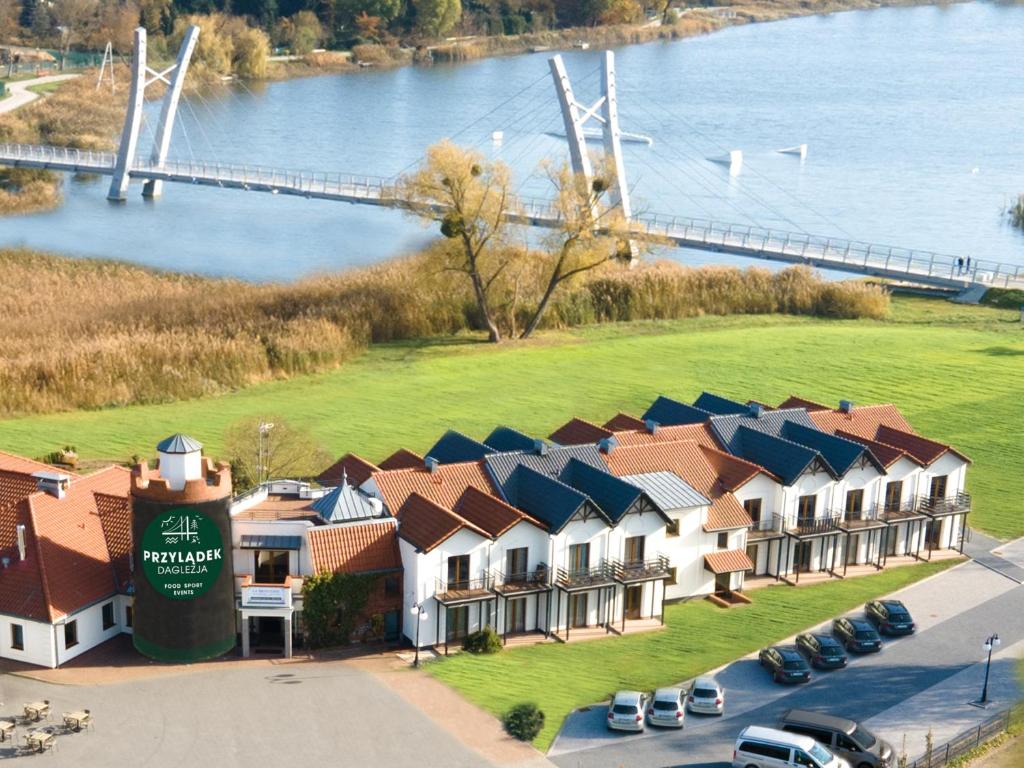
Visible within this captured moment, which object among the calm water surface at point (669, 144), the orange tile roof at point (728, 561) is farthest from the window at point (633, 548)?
the calm water surface at point (669, 144)

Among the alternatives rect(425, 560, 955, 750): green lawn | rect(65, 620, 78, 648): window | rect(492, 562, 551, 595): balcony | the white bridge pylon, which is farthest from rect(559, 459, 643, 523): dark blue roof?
the white bridge pylon

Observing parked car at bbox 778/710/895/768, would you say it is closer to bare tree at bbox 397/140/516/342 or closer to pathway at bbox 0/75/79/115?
bare tree at bbox 397/140/516/342

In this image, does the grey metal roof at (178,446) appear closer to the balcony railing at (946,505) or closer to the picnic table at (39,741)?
the picnic table at (39,741)

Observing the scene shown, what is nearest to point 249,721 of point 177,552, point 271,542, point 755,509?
point 177,552

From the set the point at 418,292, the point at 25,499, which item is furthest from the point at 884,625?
the point at 418,292

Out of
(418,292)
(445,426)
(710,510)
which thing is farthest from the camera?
(418,292)

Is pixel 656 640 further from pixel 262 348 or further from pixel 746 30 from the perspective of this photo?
pixel 746 30
